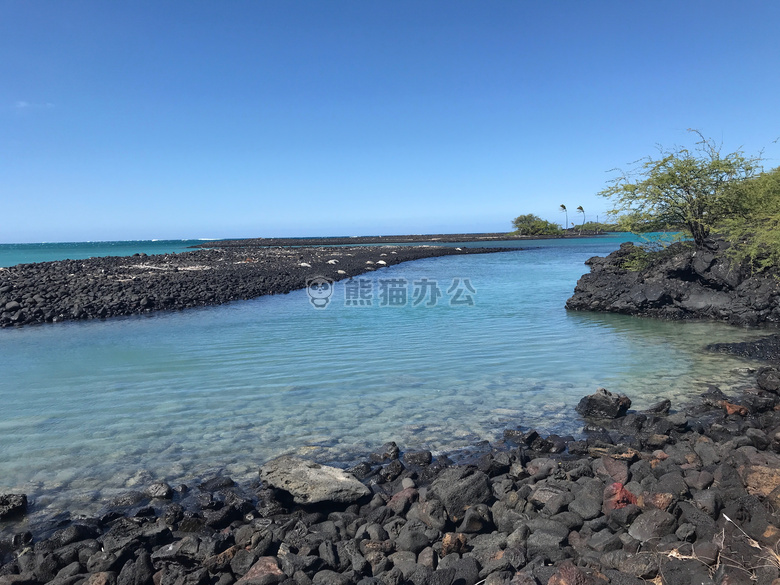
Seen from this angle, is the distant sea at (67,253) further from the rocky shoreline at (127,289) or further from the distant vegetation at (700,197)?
the distant vegetation at (700,197)

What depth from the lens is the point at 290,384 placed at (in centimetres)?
987

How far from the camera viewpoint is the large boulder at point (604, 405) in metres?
7.80

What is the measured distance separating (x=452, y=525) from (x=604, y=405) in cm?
388

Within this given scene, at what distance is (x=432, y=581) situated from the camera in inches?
160

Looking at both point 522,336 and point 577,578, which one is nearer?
point 577,578

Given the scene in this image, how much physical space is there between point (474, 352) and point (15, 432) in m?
8.98

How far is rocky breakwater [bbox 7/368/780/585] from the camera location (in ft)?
13.4

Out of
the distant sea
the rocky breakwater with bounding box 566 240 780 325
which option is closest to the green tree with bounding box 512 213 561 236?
the distant sea

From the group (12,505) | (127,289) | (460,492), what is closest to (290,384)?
(12,505)

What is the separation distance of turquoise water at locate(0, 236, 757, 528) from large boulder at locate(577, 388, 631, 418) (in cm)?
33

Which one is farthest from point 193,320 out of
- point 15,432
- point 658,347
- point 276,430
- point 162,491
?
point 658,347

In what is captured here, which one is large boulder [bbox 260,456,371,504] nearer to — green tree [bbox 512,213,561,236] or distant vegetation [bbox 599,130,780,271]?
distant vegetation [bbox 599,130,780,271]

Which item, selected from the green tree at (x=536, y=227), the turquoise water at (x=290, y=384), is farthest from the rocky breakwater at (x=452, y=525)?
the green tree at (x=536, y=227)

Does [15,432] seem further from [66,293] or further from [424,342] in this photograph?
[66,293]
